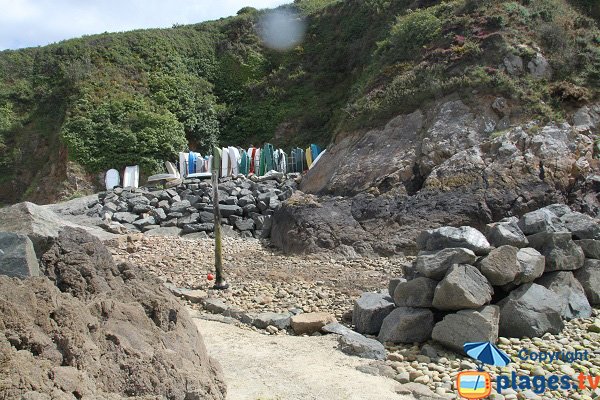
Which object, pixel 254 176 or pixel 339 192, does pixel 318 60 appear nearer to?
pixel 254 176

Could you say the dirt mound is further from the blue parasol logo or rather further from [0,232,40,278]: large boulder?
the blue parasol logo

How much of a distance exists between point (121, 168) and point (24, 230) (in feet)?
63.8

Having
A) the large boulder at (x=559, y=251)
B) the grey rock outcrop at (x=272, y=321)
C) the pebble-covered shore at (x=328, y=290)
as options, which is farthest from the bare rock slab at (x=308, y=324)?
the large boulder at (x=559, y=251)

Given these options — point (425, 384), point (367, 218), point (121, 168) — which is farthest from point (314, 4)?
point (425, 384)

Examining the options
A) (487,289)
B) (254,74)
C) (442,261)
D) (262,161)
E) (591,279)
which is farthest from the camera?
(254,74)

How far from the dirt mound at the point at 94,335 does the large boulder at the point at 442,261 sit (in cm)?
331

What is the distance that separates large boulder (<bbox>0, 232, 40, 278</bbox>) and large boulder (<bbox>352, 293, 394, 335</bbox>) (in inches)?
171

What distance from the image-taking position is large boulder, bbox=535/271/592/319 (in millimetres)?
7121

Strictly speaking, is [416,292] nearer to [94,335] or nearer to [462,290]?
[462,290]

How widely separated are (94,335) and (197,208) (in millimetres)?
12496

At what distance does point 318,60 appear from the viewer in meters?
28.9

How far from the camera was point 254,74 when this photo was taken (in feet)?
99.1

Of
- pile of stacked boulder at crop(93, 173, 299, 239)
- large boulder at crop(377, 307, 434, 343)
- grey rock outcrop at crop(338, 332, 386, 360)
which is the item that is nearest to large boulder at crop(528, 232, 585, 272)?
large boulder at crop(377, 307, 434, 343)

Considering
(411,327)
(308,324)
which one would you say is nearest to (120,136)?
(308,324)
